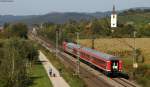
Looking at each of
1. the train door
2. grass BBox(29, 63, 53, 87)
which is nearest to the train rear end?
the train door

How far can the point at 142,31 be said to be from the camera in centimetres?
16050

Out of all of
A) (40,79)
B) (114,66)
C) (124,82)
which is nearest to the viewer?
(124,82)

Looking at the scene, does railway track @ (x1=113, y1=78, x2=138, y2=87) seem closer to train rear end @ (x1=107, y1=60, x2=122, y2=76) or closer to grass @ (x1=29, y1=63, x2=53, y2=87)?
train rear end @ (x1=107, y1=60, x2=122, y2=76)

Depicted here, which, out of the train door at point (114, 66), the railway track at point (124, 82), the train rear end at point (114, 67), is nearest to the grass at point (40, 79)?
the train rear end at point (114, 67)

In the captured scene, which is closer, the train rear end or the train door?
the train rear end

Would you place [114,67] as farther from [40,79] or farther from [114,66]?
[40,79]

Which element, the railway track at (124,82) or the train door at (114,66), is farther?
the train door at (114,66)

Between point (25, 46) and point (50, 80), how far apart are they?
80.4 feet

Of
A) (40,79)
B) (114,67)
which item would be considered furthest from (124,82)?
(40,79)

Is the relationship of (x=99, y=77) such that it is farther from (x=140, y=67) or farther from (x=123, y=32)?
(x=123, y=32)

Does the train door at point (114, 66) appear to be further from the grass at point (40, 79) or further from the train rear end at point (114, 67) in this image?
the grass at point (40, 79)

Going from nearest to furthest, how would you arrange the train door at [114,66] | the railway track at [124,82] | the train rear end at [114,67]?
the railway track at [124,82] → the train rear end at [114,67] → the train door at [114,66]

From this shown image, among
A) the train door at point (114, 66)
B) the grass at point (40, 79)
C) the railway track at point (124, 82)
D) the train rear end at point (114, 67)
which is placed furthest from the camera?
the train door at point (114, 66)

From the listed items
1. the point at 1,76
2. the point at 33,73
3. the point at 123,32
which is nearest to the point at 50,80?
the point at 33,73
